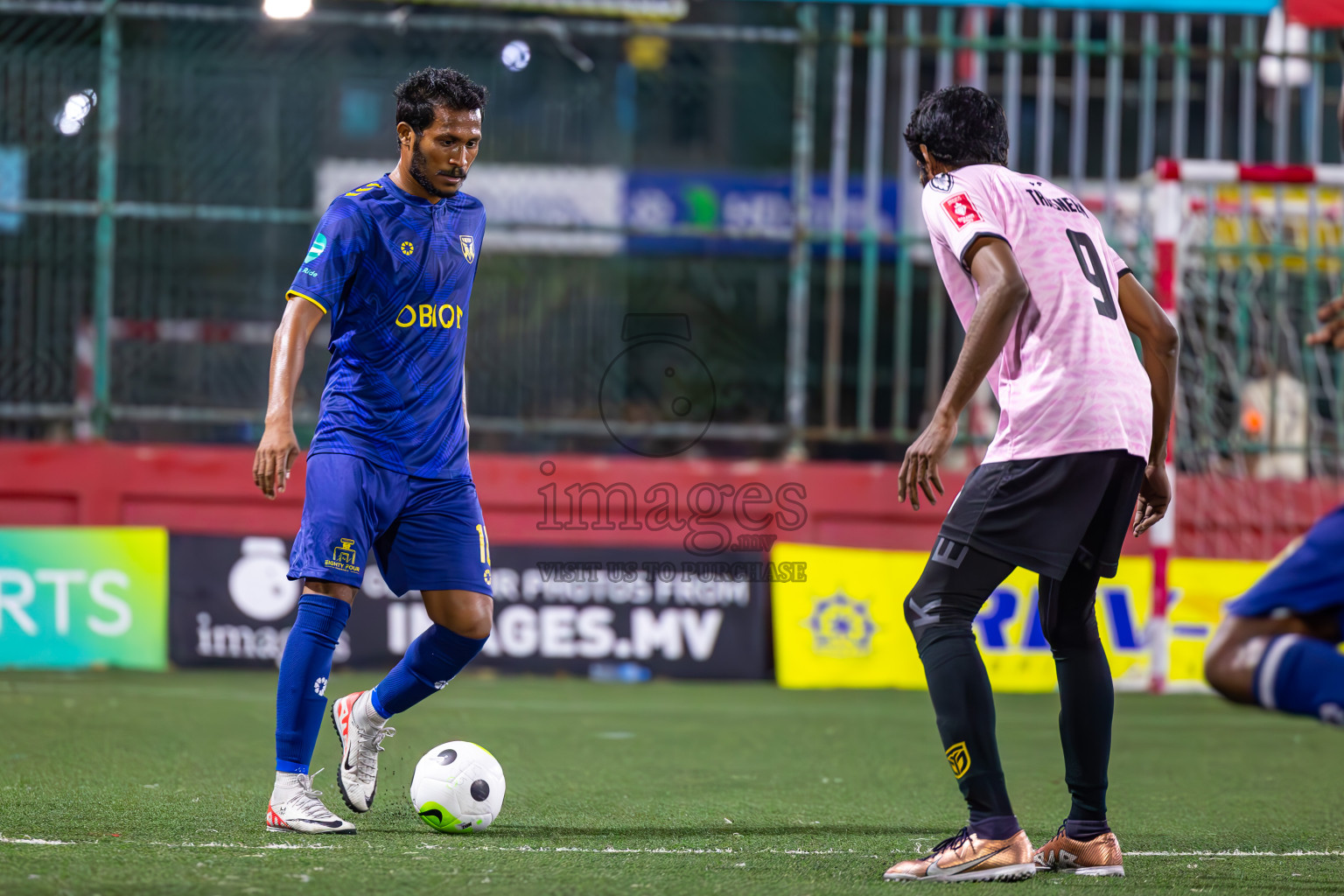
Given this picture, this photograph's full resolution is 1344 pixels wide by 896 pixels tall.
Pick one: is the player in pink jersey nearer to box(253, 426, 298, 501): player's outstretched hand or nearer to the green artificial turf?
the green artificial turf

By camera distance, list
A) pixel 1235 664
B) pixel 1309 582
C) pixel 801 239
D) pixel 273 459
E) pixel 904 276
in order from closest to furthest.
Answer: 1. pixel 1235 664
2. pixel 1309 582
3. pixel 273 459
4. pixel 801 239
5. pixel 904 276

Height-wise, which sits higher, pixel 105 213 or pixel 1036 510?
pixel 105 213

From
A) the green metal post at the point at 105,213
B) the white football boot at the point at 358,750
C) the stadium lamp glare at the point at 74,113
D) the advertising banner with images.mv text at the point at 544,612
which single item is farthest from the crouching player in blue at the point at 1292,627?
the stadium lamp glare at the point at 74,113

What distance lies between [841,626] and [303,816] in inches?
237

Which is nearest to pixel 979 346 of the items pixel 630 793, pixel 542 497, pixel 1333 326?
pixel 1333 326

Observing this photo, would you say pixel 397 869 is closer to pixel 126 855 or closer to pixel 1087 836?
pixel 126 855

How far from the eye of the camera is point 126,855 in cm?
391

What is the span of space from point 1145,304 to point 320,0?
876 cm

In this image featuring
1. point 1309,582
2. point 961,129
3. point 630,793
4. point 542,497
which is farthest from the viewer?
point 542,497

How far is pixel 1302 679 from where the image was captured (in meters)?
3.05

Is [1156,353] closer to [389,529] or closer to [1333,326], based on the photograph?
[1333,326]

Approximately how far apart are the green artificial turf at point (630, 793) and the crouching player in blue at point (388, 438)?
1.15ft

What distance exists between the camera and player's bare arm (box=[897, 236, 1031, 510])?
381 cm

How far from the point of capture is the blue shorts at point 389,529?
4.47 m
